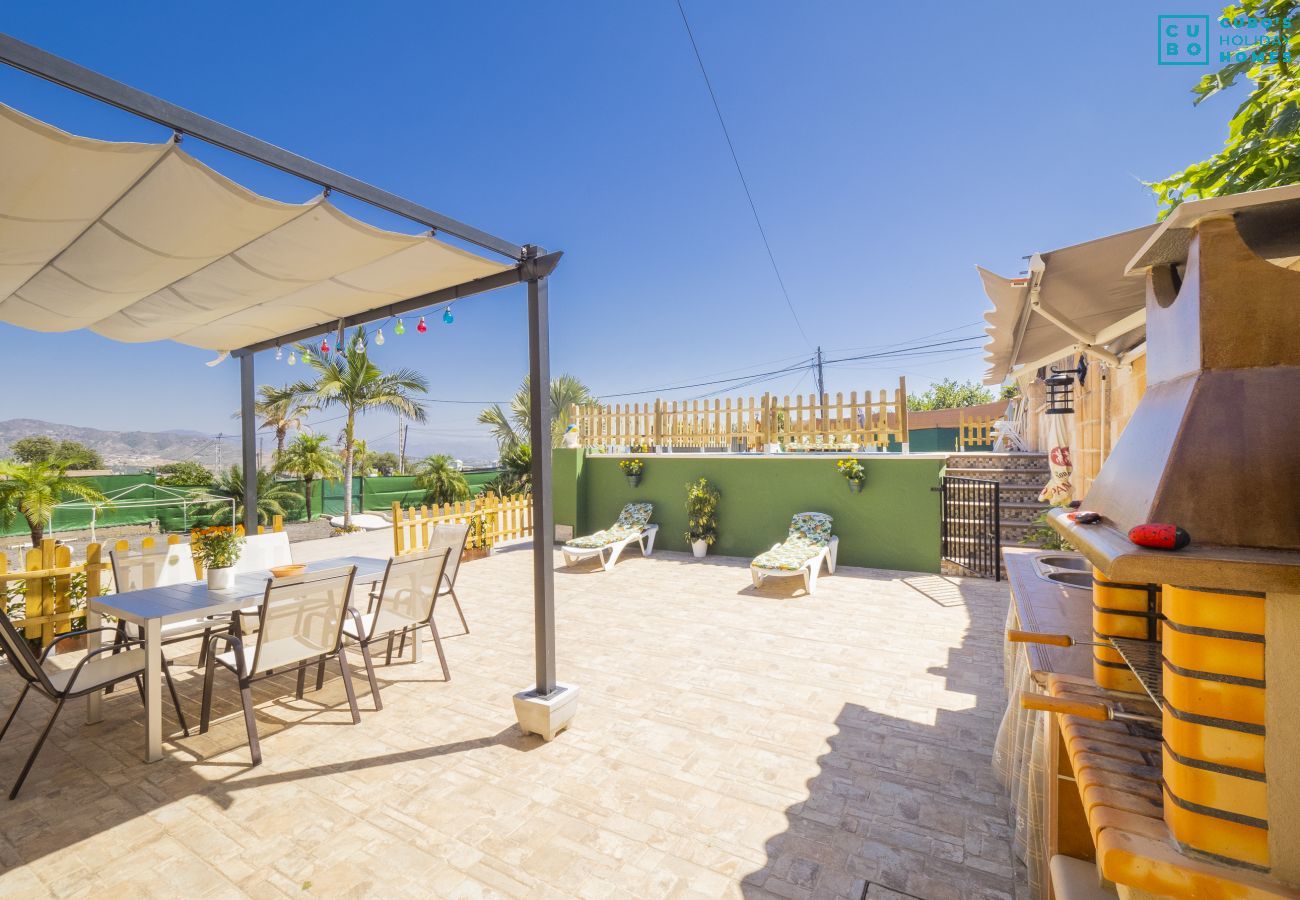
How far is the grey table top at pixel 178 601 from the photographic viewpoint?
10.3ft

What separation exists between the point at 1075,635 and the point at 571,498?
334 inches

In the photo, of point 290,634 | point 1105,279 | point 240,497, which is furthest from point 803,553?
point 240,497

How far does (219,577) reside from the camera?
12.0ft

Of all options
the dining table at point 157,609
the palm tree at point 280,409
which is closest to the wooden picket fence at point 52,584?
the dining table at point 157,609

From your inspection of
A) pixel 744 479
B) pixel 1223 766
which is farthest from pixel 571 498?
pixel 1223 766

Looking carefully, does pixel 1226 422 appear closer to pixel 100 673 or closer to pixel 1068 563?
pixel 1068 563

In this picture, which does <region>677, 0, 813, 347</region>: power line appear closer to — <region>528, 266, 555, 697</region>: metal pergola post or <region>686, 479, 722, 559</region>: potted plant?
<region>686, 479, 722, 559</region>: potted plant

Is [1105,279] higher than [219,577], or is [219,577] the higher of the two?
[1105,279]

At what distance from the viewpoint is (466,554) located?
8484mm

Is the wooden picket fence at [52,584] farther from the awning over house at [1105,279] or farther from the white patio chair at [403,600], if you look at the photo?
the awning over house at [1105,279]

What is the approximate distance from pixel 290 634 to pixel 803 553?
5.29m

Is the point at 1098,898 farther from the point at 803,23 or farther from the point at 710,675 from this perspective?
the point at 803,23

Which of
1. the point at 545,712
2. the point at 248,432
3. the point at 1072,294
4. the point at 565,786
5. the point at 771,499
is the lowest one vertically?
the point at 565,786
